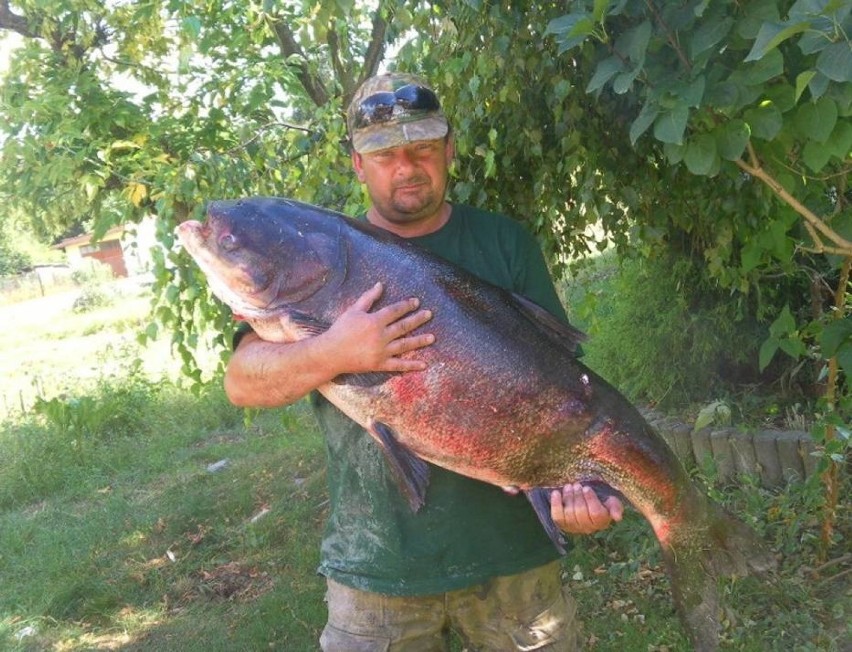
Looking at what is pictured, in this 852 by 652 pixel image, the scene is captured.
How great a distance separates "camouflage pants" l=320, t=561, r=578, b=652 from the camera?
8.39 ft

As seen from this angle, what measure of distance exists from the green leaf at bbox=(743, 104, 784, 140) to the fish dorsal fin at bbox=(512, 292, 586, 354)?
74cm

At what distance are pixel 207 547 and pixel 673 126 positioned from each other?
198 inches

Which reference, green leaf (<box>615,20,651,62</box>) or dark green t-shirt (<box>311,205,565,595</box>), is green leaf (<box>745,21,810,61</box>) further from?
dark green t-shirt (<box>311,205,565,595</box>)

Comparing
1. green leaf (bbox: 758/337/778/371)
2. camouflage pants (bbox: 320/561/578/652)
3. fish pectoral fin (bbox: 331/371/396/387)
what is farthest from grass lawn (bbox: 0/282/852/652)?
fish pectoral fin (bbox: 331/371/396/387)

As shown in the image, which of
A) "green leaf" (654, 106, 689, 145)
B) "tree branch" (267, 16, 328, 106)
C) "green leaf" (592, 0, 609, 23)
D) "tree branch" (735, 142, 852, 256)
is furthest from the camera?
"tree branch" (267, 16, 328, 106)

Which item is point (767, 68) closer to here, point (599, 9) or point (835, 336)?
point (599, 9)

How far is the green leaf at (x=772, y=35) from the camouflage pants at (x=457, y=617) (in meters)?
1.67

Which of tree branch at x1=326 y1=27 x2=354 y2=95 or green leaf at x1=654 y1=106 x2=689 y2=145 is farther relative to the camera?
tree branch at x1=326 y1=27 x2=354 y2=95

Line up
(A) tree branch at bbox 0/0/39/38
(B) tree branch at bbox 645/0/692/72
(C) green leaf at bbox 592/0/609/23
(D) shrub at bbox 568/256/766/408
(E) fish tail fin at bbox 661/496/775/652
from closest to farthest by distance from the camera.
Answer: (C) green leaf at bbox 592/0/609/23 → (B) tree branch at bbox 645/0/692/72 → (E) fish tail fin at bbox 661/496/775/652 → (D) shrub at bbox 568/256/766/408 → (A) tree branch at bbox 0/0/39/38

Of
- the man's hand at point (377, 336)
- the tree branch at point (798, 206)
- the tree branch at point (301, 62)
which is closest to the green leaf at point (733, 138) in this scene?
the tree branch at point (798, 206)

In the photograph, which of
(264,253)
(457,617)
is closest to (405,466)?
(457,617)

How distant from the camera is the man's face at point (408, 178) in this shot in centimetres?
252

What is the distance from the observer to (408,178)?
252cm

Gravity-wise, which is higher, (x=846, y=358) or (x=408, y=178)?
(x=408, y=178)
